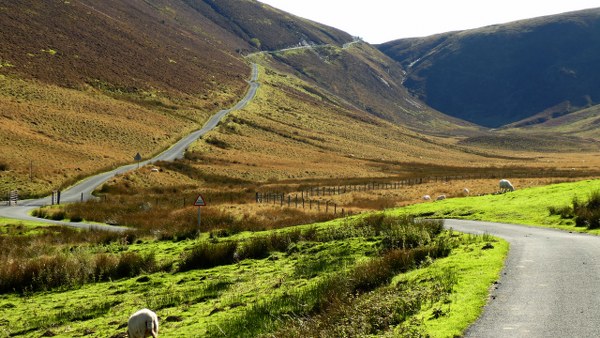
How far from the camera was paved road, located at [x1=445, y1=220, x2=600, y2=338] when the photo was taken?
30.6ft

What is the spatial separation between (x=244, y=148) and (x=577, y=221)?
3519 inches

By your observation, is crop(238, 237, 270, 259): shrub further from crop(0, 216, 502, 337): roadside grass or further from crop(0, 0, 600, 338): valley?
crop(0, 216, 502, 337): roadside grass

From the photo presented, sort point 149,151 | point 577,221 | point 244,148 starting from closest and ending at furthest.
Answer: point 577,221 < point 149,151 < point 244,148

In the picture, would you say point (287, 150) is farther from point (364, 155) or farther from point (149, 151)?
point (149, 151)

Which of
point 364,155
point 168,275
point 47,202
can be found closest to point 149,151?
point 47,202

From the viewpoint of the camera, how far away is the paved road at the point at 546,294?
30.6ft

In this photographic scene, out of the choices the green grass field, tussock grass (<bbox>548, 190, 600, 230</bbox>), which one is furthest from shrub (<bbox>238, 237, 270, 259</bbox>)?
tussock grass (<bbox>548, 190, 600, 230</bbox>)

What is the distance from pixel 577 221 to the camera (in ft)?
77.9

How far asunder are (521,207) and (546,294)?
19.4 meters

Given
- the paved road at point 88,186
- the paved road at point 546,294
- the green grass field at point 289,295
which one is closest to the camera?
the paved road at point 546,294

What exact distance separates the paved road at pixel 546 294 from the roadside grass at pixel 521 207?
25.4 feet

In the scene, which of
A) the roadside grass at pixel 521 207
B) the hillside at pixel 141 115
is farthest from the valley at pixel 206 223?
the hillside at pixel 141 115

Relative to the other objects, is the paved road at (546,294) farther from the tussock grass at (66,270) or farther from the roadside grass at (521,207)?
the tussock grass at (66,270)

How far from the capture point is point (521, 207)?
96.8ft
